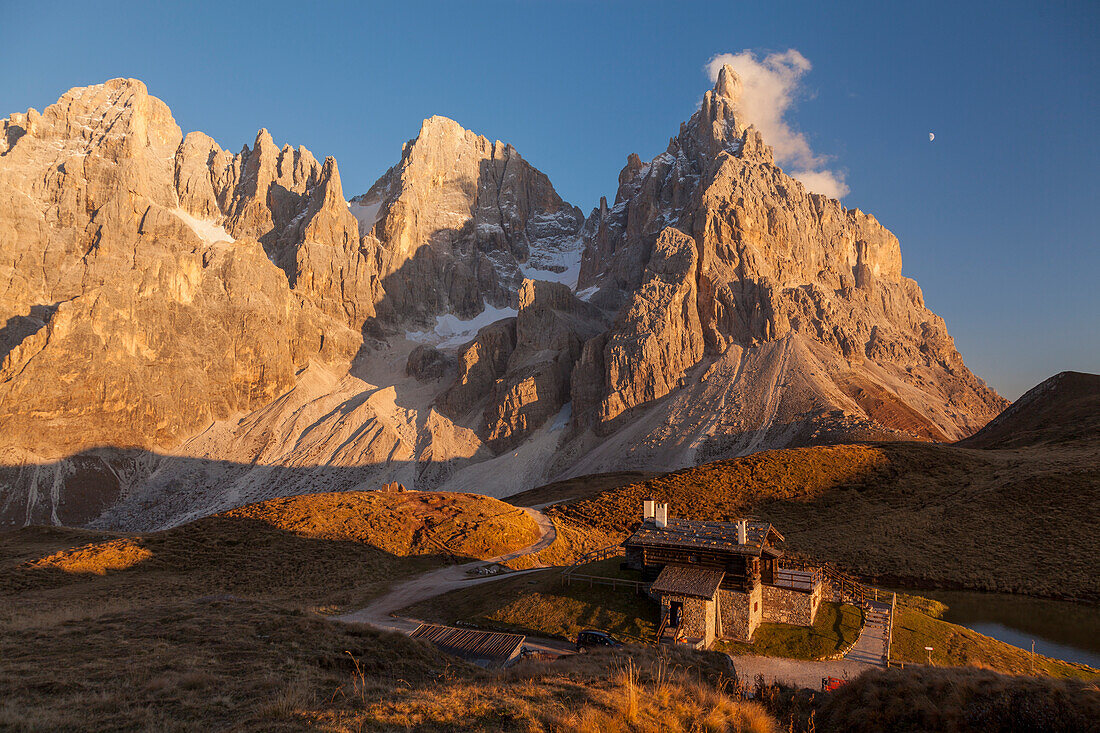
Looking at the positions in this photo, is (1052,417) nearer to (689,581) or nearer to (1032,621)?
(1032,621)

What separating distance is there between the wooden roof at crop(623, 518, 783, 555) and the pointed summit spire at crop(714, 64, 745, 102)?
158 metres

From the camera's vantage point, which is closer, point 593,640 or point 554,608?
point 593,640

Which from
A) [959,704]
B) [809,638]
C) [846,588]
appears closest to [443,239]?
[846,588]

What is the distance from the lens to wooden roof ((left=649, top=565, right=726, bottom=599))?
21.1 m

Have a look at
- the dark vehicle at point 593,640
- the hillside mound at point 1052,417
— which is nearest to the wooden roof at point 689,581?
the dark vehicle at point 593,640

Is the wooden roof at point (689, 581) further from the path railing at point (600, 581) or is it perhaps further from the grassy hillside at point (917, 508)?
the grassy hillside at point (917, 508)

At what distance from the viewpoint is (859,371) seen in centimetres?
10644

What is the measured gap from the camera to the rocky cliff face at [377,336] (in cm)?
10212

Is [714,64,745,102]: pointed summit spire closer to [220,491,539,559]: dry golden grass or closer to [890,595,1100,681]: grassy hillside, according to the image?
[220,491,539,559]: dry golden grass

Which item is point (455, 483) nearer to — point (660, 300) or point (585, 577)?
point (660, 300)

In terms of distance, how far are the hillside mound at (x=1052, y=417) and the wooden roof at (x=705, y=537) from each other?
4883 cm

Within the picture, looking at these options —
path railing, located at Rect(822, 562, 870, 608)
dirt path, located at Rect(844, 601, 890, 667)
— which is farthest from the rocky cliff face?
dirt path, located at Rect(844, 601, 890, 667)

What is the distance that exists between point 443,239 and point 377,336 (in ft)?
145

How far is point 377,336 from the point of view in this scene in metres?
154
